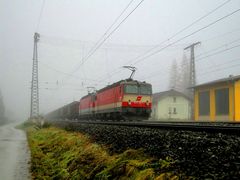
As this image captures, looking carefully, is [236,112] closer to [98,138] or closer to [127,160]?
[98,138]

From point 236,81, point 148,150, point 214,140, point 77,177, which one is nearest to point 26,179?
point 77,177

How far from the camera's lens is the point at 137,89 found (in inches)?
1155

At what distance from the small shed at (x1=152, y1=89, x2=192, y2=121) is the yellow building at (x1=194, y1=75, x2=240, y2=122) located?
20.8m

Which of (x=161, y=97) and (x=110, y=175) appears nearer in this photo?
(x=110, y=175)

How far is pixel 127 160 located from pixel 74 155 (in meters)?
3.28

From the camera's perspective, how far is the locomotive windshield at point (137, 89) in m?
28.7

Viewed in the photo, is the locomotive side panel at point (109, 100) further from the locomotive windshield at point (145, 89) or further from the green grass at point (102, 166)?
the green grass at point (102, 166)

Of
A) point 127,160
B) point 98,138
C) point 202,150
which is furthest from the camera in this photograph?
point 98,138

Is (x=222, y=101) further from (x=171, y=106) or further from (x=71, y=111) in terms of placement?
(x=71, y=111)

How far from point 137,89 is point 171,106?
33.5 metres

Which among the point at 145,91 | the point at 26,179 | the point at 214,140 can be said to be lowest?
the point at 26,179

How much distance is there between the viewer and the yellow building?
32.9m

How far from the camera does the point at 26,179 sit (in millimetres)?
9898

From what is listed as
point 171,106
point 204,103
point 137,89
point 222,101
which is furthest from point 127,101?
point 171,106
